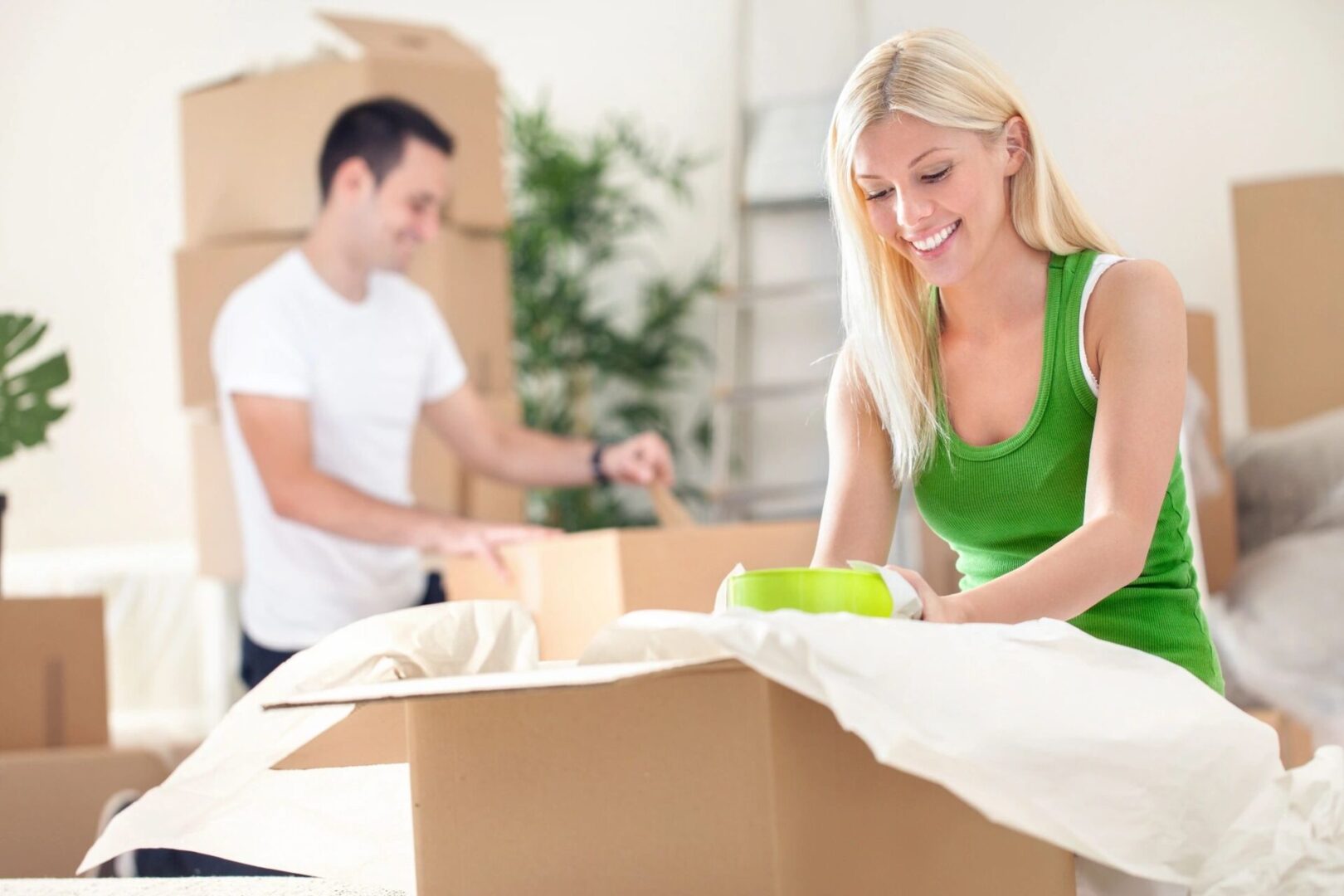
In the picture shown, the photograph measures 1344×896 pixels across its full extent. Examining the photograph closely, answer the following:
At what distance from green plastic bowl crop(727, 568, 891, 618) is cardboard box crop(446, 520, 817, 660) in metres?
0.88

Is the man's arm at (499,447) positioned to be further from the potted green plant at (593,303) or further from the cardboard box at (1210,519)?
the potted green plant at (593,303)

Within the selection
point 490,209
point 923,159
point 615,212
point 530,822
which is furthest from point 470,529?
point 615,212

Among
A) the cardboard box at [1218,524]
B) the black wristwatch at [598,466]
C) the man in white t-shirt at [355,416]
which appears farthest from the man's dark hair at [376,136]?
the cardboard box at [1218,524]

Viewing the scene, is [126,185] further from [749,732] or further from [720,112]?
[749,732]

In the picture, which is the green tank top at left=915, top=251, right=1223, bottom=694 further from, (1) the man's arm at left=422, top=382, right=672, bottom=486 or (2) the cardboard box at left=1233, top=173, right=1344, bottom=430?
(2) the cardboard box at left=1233, top=173, right=1344, bottom=430

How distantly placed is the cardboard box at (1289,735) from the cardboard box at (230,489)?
4.07 feet

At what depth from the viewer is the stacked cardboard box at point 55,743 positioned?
173cm

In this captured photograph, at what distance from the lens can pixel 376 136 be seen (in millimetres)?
2385

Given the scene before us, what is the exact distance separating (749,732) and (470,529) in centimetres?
131

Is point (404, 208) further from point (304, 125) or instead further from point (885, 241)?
point (885, 241)

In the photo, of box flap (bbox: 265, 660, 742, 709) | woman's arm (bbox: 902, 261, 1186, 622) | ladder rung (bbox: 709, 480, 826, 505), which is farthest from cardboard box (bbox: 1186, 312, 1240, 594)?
box flap (bbox: 265, 660, 742, 709)

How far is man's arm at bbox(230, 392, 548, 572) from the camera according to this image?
6.82ft

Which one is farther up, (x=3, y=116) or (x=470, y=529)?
(x=3, y=116)

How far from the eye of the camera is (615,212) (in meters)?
3.51
